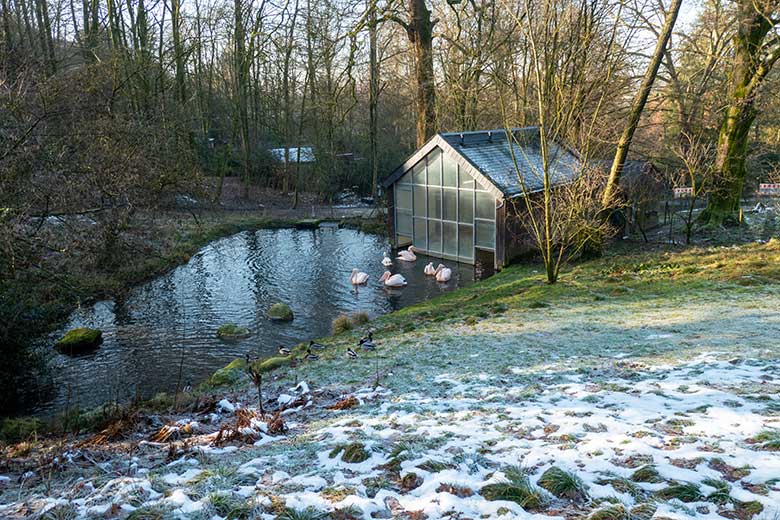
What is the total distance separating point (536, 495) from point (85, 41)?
2721 centimetres

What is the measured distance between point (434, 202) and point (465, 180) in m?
1.75

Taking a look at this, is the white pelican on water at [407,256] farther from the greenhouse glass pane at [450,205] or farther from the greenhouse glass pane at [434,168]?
the greenhouse glass pane at [434,168]

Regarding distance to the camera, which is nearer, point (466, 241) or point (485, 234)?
point (485, 234)

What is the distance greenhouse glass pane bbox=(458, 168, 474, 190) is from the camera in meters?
19.4

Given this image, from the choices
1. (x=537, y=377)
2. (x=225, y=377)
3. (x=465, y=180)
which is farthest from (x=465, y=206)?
(x=537, y=377)

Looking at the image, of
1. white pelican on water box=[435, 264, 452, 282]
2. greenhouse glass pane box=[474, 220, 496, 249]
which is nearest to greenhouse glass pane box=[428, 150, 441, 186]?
greenhouse glass pane box=[474, 220, 496, 249]

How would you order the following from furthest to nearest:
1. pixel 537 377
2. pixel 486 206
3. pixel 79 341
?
pixel 486 206 → pixel 79 341 → pixel 537 377

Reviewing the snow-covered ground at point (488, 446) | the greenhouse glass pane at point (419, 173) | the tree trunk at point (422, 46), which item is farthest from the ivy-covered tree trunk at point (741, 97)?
the snow-covered ground at point (488, 446)

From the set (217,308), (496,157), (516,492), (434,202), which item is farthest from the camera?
(434,202)

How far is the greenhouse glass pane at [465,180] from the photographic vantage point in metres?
19.4

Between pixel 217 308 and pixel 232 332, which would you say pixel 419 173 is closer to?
pixel 217 308

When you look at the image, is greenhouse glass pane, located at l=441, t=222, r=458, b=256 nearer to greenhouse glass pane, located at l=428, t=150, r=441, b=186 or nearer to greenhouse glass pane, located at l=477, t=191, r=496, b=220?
greenhouse glass pane, located at l=477, t=191, r=496, b=220

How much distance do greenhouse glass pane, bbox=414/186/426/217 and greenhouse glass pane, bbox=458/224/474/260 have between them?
1927mm

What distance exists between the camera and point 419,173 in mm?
21250
